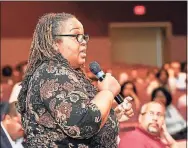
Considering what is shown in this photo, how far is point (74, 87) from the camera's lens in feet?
4.61

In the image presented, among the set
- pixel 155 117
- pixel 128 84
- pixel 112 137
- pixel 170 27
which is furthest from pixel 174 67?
pixel 112 137

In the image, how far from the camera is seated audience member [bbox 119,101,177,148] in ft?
7.14

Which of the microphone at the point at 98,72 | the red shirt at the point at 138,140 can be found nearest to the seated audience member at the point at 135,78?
the red shirt at the point at 138,140

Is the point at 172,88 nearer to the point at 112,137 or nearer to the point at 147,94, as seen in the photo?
the point at 147,94

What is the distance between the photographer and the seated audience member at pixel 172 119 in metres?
4.22

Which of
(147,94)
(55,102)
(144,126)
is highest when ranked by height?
(55,102)

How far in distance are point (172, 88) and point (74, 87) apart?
4758 mm

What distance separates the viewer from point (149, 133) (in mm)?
2340

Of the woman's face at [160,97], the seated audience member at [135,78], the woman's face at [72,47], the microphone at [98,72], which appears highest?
the woman's face at [72,47]

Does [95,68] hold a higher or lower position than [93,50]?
higher

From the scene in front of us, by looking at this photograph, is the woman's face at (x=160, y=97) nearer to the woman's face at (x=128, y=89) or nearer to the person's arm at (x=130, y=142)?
the woman's face at (x=128, y=89)

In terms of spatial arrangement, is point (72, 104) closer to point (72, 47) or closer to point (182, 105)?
point (72, 47)

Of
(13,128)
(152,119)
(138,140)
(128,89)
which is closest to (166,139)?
(152,119)

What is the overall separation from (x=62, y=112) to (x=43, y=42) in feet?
0.87
